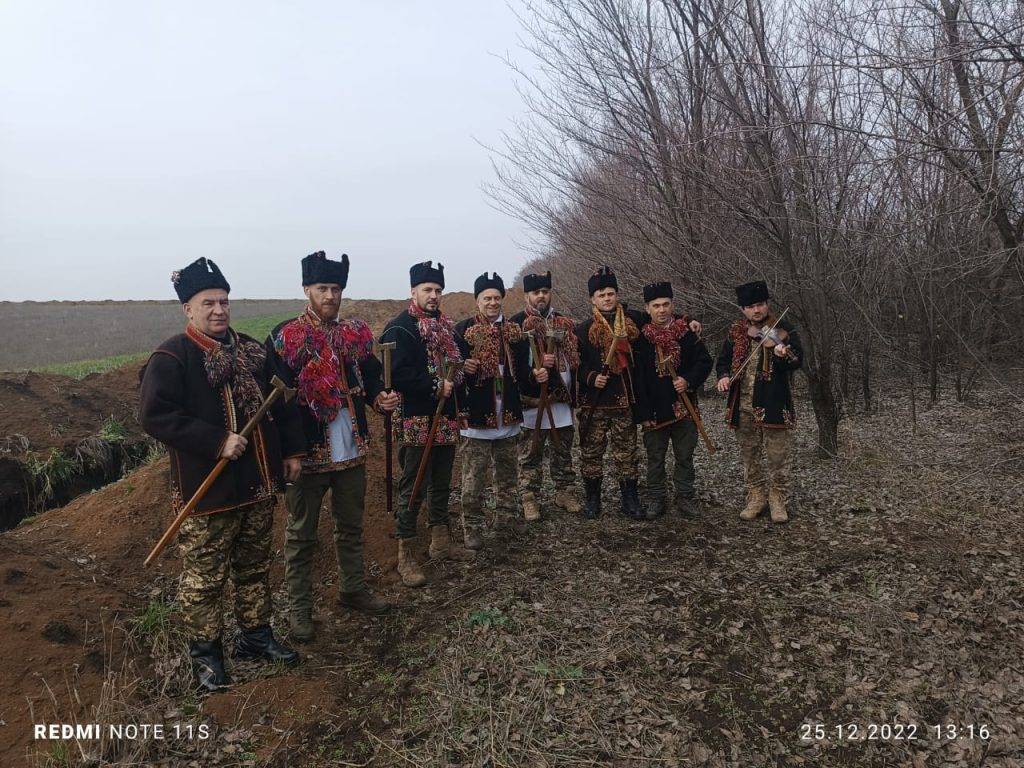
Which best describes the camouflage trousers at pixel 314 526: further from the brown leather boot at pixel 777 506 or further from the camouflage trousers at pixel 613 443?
the brown leather boot at pixel 777 506

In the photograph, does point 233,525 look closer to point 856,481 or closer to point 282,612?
point 282,612

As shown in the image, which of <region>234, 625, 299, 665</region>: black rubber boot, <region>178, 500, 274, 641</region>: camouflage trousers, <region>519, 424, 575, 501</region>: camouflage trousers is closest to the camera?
<region>178, 500, 274, 641</region>: camouflage trousers

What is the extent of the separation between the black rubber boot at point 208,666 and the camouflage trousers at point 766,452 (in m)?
4.53

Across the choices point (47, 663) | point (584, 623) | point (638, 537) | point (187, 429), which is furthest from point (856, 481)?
point (47, 663)

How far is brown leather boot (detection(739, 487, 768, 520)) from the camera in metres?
5.59

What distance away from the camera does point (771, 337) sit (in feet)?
17.5

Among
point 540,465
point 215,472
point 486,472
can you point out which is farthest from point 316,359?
point 540,465

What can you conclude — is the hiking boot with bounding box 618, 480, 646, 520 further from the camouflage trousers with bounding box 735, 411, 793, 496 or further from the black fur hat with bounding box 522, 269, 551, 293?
the black fur hat with bounding box 522, 269, 551, 293

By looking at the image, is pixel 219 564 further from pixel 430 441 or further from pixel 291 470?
pixel 430 441

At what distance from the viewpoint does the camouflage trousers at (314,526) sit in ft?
12.9

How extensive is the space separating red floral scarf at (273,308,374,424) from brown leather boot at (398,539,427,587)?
138 centimetres

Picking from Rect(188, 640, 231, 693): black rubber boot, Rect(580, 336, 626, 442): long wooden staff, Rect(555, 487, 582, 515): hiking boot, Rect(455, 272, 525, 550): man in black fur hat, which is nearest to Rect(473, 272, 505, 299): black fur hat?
Rect(455, 272, 525, 550): man in black fur hat

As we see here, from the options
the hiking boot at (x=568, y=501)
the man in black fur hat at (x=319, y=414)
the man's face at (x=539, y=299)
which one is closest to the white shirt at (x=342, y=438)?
the man in black fur hat at (x=319, y=414)

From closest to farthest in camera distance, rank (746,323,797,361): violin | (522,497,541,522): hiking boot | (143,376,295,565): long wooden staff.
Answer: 1. (143,376,295,565): long wooden staff
2. (746,323,797,361): violin
3. (522,497,541,522): hiking boot
